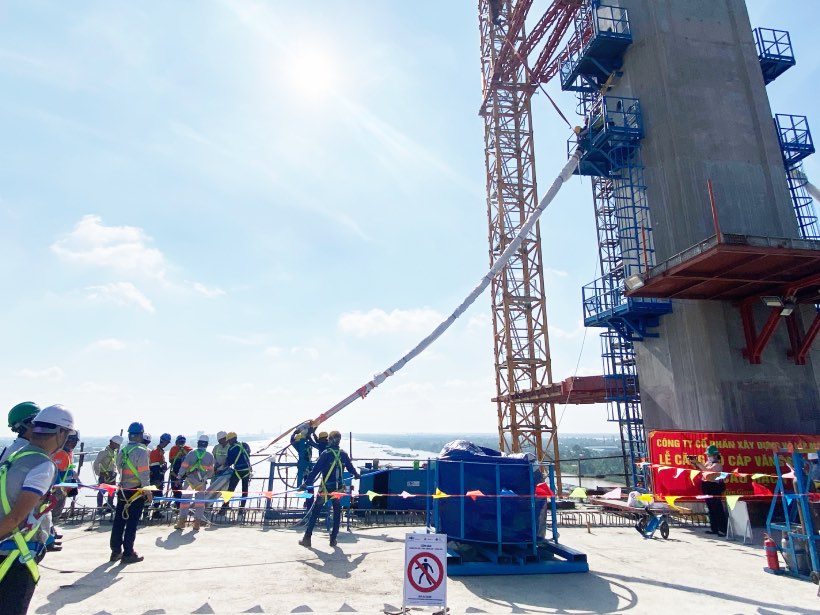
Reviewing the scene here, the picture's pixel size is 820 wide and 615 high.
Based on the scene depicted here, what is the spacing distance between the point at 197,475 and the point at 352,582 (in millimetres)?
5581

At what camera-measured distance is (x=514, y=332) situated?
41.1 metres

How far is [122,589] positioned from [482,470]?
5.34 meters

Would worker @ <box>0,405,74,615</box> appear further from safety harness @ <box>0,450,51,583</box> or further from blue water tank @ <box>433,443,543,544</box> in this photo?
blue water tank @ <box>433,443,543,544</box>

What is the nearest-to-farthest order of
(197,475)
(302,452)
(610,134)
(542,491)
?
(542,491) → (197,475) → (302,452) → (610,134)

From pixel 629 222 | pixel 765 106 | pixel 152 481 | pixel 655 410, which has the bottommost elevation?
pixel 152 481

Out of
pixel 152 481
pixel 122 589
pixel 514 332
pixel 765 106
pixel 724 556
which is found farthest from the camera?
pixel 514 332

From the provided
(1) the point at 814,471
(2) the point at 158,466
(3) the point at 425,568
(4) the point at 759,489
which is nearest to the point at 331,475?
(3) the point at 425,568

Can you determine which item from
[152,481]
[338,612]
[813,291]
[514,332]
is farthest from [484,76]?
[338,612]

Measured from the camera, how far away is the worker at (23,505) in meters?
3.47

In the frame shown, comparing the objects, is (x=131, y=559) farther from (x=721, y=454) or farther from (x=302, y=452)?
(x=721, y=454)

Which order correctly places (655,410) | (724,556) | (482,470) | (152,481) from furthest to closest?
(655,410)
(152,481)
(724,556)
(482,470)

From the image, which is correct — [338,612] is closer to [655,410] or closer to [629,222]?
[655,410]

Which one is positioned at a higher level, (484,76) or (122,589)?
(484,76)

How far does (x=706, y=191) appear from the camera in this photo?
17.5 meters
